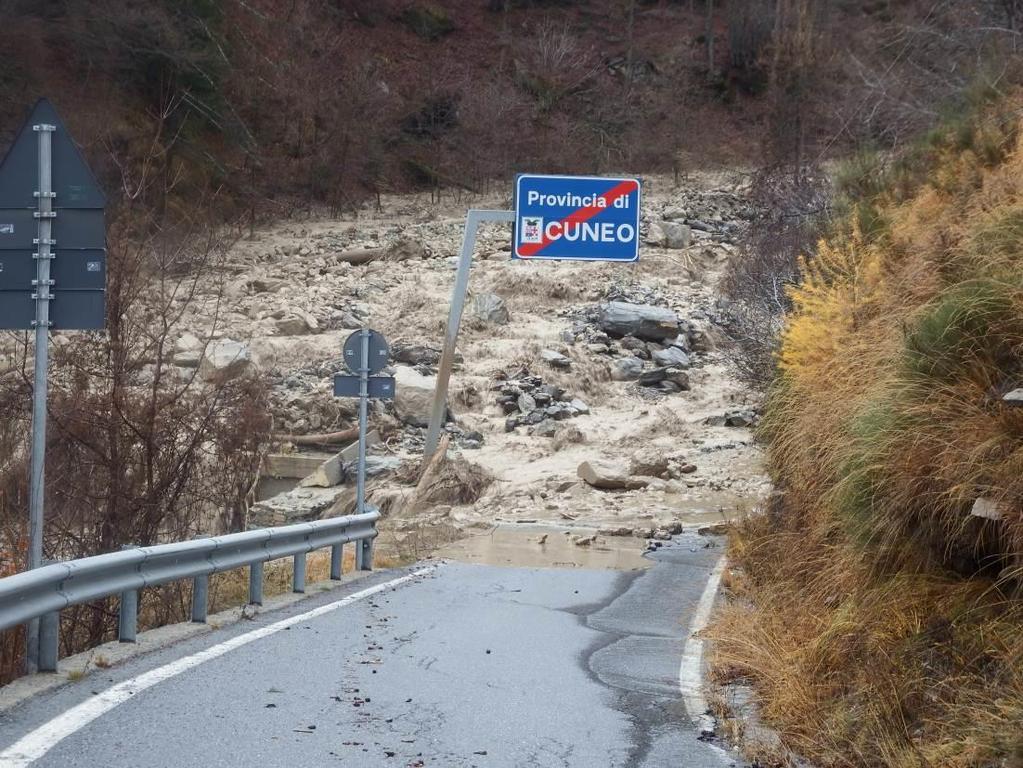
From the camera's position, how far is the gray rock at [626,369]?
121ft

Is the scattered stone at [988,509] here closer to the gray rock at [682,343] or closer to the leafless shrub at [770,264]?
the leafless shrub at [770,264]

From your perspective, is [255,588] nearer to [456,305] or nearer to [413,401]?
[456,305]

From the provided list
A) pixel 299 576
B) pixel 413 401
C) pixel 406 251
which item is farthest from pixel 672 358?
pixel 299 576

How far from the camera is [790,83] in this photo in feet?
156

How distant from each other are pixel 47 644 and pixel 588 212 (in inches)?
680

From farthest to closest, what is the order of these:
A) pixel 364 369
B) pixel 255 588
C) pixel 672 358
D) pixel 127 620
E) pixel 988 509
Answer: pixel 672 358 < pixel 364 369 < pixel 255 588 < pixel 127 620 < pixel 988 509

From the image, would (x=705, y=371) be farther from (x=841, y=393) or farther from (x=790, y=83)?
(x=841, y=393)

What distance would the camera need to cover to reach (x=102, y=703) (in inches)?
272

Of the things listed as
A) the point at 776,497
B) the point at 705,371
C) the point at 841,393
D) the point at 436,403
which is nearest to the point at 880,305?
the point at 841,393

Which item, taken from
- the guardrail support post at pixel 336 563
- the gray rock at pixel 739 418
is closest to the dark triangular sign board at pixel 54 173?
the guardrail support post at pixel 336 563

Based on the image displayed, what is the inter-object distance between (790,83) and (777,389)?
36.4m

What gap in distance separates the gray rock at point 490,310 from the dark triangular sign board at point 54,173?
1252 inches

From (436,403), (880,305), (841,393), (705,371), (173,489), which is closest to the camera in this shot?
(841,393)

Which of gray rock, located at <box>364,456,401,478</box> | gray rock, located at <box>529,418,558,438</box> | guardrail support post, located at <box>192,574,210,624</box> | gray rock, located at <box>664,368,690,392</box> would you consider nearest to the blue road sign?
gray rock, located at <box>364,456,401,478</box>
